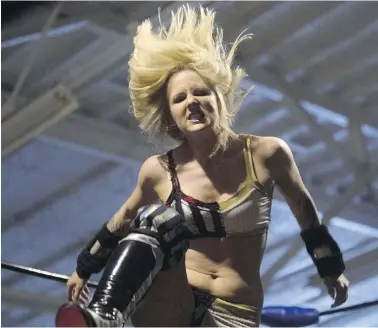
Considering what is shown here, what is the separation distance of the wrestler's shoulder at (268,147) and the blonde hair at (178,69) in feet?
0.11

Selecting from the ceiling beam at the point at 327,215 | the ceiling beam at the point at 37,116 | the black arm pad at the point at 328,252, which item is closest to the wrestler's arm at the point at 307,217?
the black arm pad at the point at 328,252

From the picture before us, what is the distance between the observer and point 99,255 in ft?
3.54

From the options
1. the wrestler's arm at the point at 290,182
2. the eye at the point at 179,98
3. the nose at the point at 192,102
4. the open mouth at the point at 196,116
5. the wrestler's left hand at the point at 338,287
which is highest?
the eye at the point at 179,98

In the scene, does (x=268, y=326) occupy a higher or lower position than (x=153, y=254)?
lower

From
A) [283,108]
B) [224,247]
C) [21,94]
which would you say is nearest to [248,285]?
[224,247]

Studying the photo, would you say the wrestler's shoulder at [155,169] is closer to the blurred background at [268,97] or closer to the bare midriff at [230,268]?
the bare midriff at [230,268]

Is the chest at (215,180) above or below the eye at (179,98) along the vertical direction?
below

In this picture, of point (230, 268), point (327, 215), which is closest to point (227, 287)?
point (230, 268)

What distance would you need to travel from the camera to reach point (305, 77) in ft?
8.07

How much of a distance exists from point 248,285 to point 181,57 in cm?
31

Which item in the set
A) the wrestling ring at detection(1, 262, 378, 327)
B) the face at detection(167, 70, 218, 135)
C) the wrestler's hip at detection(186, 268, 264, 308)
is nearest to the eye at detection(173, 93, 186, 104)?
the face at detection(167, 70, 218, 135)

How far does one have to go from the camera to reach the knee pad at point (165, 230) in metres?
0.95

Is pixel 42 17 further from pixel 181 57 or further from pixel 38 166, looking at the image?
pixel 181 57

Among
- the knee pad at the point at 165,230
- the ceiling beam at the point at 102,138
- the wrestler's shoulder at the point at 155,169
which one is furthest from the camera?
the ceiling beam at the point at 102,138
